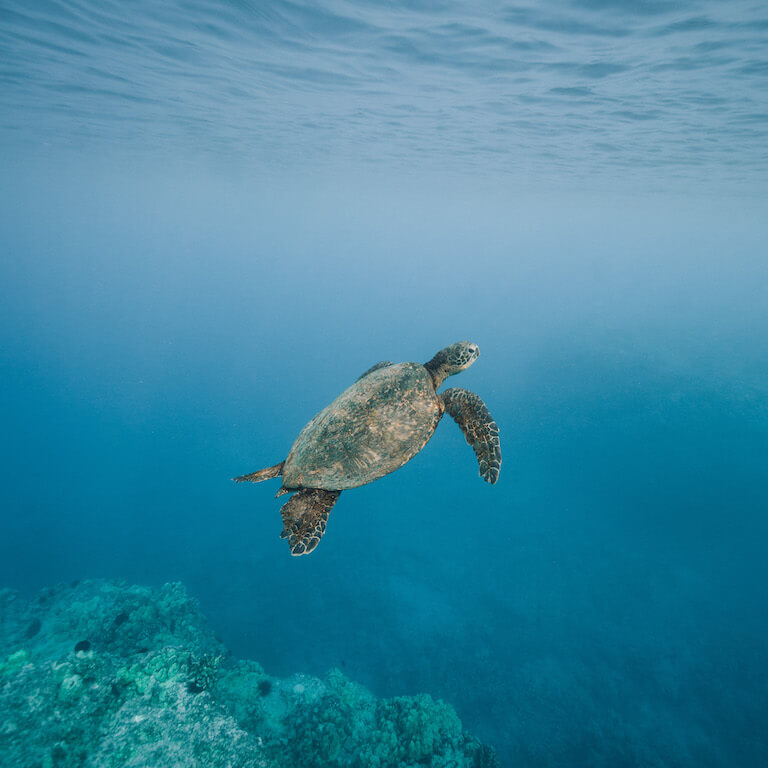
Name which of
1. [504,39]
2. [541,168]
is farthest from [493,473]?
[541,168]

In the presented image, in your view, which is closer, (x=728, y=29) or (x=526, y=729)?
(x=728, y=29)

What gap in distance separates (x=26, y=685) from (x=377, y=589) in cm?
1103

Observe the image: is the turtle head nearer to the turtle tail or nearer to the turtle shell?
the turtle shell

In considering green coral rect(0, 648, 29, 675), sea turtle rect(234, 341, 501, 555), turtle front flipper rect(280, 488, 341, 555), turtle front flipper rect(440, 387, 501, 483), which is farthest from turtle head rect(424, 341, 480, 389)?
green coral rect(0, 648, 29, 675)

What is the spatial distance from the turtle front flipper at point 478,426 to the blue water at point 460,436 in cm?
749

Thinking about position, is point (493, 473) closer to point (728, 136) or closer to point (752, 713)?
point (752, 713)

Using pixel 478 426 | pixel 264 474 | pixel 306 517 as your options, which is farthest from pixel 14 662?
pixel 478 426

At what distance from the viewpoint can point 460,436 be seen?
28.0m

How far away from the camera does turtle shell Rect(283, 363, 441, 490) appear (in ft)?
12.9

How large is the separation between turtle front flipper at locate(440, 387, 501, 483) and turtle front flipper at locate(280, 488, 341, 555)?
1748 millimetres

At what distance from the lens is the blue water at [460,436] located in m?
9.34

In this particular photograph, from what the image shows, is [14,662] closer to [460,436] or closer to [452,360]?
[452,360]

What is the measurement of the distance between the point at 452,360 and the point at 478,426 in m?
1.18

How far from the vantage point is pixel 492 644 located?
45.1 ft
